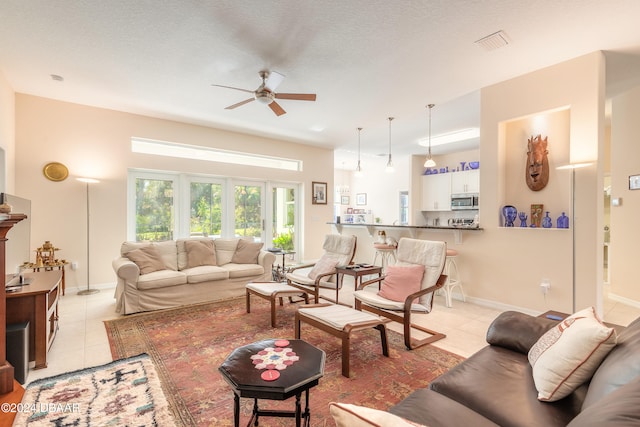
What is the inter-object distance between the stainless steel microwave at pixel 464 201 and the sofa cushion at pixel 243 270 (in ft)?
17.1

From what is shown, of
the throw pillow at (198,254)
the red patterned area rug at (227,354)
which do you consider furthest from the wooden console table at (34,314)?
the throw pillow at (198,254)

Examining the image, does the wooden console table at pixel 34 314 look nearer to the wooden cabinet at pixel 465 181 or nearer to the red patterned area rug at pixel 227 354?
the red patterned area rug at pixel 227 354

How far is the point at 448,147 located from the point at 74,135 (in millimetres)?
7508

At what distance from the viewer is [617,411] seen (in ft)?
2.30

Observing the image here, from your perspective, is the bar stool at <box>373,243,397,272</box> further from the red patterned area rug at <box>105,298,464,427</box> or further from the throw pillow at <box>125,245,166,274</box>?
the throw pillow at <box>125,245,166,274</box>

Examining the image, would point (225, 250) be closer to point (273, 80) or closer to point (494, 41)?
point (273, 80)

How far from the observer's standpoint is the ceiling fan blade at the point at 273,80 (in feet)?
10.5

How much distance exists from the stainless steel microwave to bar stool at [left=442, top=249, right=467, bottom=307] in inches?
133

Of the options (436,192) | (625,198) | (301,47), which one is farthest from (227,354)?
(436,192)

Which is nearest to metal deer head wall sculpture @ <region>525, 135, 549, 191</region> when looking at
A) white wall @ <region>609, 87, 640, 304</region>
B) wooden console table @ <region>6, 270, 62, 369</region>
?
white wall @ <region>609, 87, 640, 304</region>

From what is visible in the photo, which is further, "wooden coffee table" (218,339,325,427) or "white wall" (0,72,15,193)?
"white wall" (0,72,15,193)

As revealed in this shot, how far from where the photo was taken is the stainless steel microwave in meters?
7.09

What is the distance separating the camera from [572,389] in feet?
4.10

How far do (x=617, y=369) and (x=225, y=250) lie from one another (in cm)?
444
